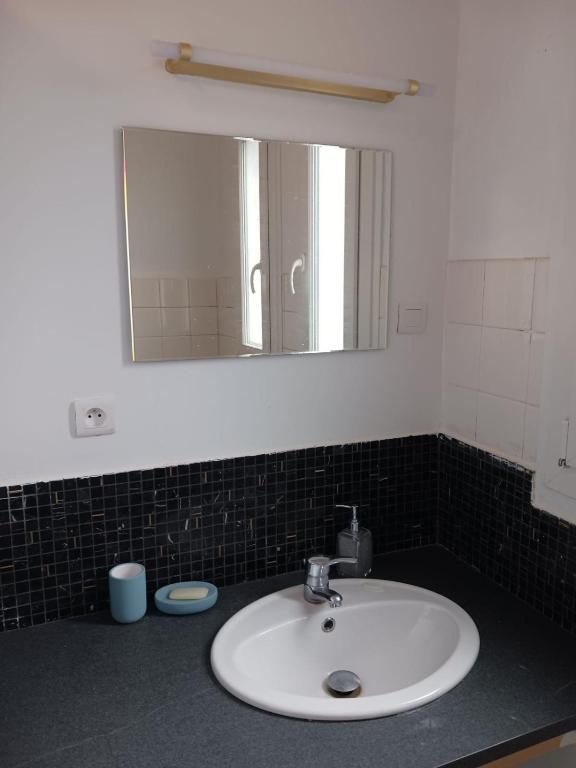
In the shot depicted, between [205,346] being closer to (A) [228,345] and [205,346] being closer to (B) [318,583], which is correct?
(A) [228,345]

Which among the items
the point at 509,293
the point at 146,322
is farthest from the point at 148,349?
the point at 509,293

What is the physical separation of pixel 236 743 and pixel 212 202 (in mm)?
1018

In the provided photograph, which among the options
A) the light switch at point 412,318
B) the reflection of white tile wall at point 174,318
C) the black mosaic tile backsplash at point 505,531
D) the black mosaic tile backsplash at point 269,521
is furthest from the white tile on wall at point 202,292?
the black mosaic tile backsplash at point 505,531

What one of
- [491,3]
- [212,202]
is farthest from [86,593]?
[491,3]

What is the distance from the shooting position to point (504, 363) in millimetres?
1469

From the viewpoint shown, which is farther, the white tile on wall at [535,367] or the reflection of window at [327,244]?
the reflection of window at [327,244]

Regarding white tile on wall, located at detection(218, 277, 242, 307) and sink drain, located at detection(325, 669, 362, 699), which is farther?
white tile on wall, located at detection(218, 277, 242, 307)

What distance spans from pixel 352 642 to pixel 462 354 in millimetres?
731

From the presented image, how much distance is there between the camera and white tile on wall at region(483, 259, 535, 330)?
1386 millimetres

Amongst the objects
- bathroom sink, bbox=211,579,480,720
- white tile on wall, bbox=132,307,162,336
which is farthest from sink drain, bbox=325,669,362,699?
white tile on wall, bbox=132,307,162,336

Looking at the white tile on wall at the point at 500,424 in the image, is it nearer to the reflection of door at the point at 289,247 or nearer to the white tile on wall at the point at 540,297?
the white tile on wall at the point at 540,297

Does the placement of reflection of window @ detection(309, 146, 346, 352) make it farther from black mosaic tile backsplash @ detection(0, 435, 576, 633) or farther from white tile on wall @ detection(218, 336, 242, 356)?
black mosaic tile backsplash @ detection(0, 435, 576, 633)

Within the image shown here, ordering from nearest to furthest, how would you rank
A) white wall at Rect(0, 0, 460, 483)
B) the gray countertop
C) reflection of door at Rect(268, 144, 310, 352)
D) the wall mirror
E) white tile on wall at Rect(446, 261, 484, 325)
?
the gray countertop < white wall at Rect(0, 0, 460, 483) < the wall mirror < reflection of door at Rect(268, 144, 310, 352) < white tile on wall at Rect(446, 261, 484, 325)

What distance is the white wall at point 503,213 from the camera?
1.32 meters
